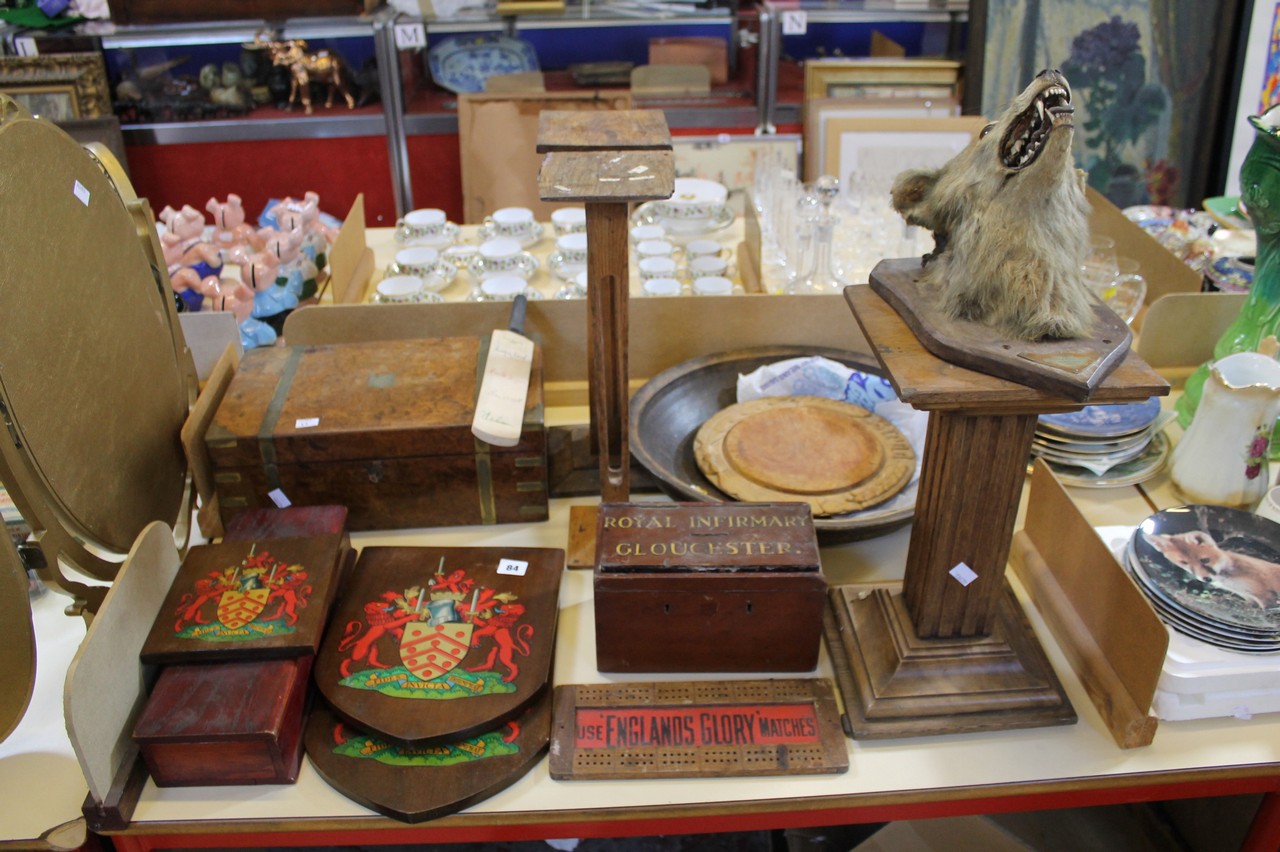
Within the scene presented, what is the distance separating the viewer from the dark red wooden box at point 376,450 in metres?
1.41

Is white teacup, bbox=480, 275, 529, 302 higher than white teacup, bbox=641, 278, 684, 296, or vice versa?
white teacup, bbox=480, 275, 529, 302

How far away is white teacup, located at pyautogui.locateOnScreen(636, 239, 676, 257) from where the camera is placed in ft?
7.38

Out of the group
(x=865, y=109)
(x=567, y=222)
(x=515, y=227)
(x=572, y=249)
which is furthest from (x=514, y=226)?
(x=865, y=109)

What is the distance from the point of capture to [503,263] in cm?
218

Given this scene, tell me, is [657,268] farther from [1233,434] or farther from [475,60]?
[475,60]

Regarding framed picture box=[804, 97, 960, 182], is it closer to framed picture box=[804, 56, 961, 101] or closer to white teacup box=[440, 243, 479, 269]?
framed picture box=[804, 56, 961, 101]

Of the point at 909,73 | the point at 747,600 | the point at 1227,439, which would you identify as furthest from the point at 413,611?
the point at 909,73

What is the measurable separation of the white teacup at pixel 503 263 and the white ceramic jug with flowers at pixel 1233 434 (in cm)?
135

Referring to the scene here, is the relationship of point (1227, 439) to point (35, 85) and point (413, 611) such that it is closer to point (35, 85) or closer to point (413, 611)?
point (413, 611)

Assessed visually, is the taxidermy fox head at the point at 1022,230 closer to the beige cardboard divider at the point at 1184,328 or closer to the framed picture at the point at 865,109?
the beige cardboard divider at the point at 1184,328

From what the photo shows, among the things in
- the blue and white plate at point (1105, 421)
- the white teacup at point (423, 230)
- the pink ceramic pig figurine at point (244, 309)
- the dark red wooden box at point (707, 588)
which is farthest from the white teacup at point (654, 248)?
the dark red wooden box at point (707, 588)

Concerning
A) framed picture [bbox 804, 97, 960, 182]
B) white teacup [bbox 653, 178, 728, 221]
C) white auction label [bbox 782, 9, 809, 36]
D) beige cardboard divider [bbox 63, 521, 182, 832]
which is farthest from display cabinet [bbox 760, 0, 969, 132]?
beige cardboard divider [bbox 63, 521, 182, 832]

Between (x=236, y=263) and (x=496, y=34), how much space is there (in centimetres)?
172

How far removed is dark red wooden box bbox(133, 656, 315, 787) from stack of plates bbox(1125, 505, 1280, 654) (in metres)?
1.04
